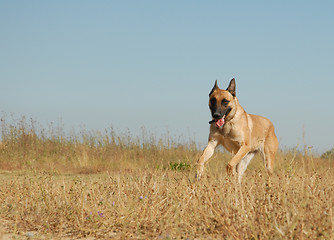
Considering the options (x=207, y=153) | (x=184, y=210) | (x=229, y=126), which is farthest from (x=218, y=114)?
(x=184, y=210)

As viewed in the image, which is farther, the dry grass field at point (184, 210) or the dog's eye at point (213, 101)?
the dog's eye at point (213, 101)

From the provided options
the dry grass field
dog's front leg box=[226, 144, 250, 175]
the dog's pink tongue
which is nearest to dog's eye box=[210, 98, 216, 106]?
the dog's pink tongue

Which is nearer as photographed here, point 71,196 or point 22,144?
point 71,196

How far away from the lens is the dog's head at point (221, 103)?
25.2 feet

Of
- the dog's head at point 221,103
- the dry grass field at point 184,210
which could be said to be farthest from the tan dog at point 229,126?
the dry grass field at point 184,210

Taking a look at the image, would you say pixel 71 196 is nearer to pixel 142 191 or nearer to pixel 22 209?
pixel 22 209

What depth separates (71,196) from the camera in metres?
5.65

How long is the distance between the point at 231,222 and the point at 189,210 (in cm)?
108

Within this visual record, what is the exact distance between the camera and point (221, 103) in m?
7.75

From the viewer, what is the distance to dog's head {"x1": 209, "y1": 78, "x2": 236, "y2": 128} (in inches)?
303

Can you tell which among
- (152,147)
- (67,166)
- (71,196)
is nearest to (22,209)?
(71,196)

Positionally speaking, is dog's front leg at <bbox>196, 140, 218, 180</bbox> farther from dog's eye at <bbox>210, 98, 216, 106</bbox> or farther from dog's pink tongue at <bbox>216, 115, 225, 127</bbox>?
dog's eye at <bbox>210, 98, 216, 106</bbox>

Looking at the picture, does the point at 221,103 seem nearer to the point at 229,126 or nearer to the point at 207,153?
the point at 229,126

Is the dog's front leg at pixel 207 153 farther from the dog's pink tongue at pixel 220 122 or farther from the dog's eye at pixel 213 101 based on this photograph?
the dog's eye at pixel 213 101
